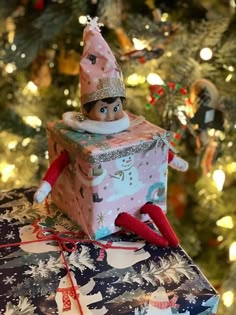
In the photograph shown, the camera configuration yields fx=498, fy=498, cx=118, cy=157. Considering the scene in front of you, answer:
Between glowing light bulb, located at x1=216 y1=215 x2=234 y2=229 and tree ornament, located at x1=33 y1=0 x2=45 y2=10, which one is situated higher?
tree ornament, located at x1=33 y1=0 x2=45 y2=10

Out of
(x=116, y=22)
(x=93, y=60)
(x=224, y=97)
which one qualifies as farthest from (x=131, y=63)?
(x=93, y=60)

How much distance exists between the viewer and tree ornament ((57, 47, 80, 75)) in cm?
141

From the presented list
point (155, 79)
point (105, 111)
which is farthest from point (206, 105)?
point (105, 111)

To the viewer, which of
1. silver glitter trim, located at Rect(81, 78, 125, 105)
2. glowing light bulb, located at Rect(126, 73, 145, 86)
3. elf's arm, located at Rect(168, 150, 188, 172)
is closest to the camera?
silver glitter trim, located at Rect(81, 78, 125, 105)

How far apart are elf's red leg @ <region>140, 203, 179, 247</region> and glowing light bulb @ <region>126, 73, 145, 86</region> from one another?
18.1 inches

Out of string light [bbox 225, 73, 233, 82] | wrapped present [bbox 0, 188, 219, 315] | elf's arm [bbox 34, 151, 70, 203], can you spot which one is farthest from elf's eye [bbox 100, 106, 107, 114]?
string light [bbox 225, 73, 233, 82]

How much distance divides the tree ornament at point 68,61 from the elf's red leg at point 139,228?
0.64 metres

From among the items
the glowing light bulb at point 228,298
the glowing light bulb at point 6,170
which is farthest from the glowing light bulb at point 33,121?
the glowing light bulb at point 228,298

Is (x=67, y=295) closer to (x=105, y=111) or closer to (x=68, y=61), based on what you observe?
(x=105, y=111)

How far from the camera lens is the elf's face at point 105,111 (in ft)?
2.85

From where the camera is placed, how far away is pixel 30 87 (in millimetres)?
1413

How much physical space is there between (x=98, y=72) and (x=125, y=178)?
19cm

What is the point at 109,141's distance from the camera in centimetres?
85

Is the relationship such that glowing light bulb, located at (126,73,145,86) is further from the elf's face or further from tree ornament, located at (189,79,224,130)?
the elf's face
